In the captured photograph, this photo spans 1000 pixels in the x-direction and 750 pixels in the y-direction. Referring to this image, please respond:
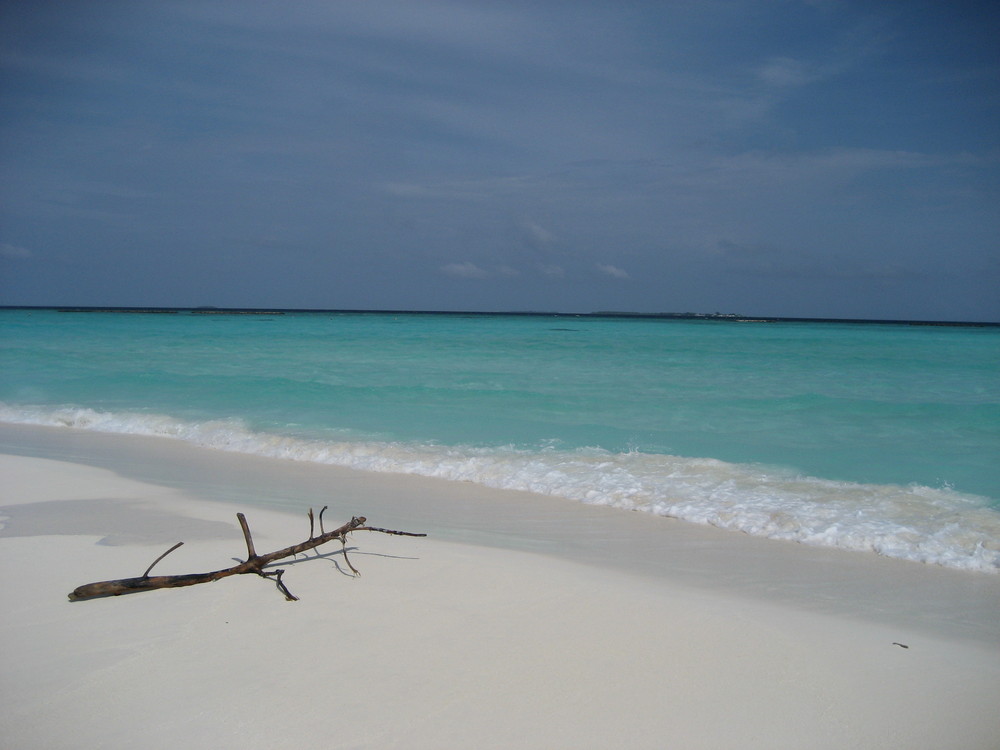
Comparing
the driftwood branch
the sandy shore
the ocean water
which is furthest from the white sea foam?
the driftwood branch

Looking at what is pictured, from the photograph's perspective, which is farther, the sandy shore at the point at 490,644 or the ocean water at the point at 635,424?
the ocean water at the point at 635,424

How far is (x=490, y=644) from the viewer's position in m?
2.76

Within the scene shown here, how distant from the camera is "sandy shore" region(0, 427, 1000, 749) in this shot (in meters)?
2.24

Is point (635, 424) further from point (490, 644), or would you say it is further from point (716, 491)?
point (490, 644)

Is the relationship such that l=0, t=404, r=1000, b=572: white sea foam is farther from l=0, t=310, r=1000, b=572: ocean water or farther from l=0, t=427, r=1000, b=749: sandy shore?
l=0, t=427, r=1000, b=749: sandy shore

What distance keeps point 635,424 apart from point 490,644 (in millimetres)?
7053

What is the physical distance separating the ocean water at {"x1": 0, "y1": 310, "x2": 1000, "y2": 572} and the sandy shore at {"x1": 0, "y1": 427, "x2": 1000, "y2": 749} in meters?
0.96

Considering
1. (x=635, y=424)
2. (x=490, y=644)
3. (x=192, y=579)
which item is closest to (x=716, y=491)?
(x=490, y=644)

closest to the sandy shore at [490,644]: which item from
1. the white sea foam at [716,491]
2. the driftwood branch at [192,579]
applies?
the driftwood branch at [192,579]

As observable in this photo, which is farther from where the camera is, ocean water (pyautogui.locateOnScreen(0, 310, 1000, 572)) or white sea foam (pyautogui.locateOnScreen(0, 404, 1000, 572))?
ocean water (pyautogui.locateOnScreen(0, 310, 1000, 572))

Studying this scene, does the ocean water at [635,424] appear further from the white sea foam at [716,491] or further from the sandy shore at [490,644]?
the sandy shore at [490,644]

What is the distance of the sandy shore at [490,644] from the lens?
2.24 metres

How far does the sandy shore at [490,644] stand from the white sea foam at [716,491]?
1.06 ft

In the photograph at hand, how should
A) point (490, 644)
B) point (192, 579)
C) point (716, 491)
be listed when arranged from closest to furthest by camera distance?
point (490, 644), point (192, 579), point (716, 491)
